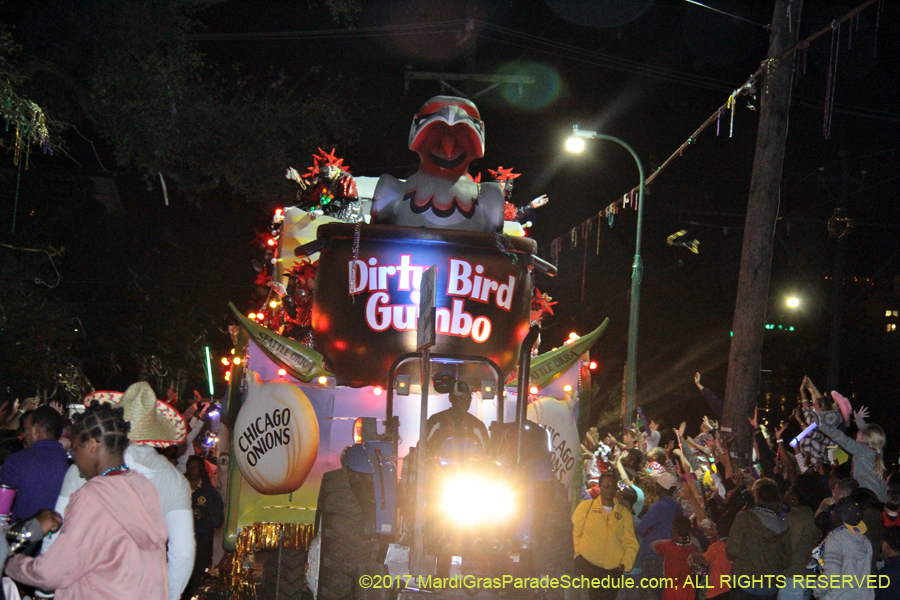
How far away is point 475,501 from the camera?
588 cm

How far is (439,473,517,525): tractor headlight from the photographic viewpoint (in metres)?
5.85

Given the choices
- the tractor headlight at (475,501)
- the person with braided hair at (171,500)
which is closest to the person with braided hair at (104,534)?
the person with braided hair at (171,500)

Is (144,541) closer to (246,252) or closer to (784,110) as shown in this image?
(784,110)

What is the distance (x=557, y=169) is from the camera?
2944 cm

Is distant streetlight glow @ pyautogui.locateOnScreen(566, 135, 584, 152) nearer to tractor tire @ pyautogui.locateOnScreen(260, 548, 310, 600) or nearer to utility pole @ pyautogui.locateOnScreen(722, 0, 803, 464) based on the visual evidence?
utility pole @ pyautogui.locateOnScreen(722, 0, 803, 464)

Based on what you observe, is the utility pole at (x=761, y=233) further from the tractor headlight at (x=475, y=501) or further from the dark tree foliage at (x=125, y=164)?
the tractor headlight at (x=475, y=501)

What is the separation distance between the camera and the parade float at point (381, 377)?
22.2 feet

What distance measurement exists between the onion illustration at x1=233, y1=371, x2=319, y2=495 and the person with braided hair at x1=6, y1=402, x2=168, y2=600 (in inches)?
142

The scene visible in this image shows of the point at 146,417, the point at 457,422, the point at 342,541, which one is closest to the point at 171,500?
the point at 146,417

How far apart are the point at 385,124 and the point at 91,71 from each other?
39.2 ft

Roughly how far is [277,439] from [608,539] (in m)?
3.10

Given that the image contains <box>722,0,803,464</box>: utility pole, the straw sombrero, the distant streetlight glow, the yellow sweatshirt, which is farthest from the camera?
the distant streetlight glow

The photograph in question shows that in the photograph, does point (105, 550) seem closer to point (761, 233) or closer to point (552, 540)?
point (552, 540)

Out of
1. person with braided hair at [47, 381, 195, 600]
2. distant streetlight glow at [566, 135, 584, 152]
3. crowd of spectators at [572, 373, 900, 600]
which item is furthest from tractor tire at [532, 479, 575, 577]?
distant streetlight glow at [566, 135, 584, 152]
